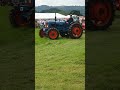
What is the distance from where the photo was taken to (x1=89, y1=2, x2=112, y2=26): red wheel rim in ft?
30.9

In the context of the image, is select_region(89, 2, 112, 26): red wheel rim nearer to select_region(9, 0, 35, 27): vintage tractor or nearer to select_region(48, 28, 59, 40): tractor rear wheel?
select_region(48, 28, 59, 40): tractor rear wheel

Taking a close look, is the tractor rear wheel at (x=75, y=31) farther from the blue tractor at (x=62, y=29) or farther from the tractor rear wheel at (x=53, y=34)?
the tractor rear wheel at (x=53, y=34)

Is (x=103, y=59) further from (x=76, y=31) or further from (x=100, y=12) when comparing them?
(x=76, y=31)

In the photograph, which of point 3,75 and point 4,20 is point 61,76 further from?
point 4,20

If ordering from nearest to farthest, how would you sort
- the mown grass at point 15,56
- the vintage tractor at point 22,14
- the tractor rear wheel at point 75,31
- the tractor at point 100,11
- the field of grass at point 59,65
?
the field of grass at point 59,65
the mown grass at point 15,56
the tractor at point 100,11
the tractor rear wheel at point 75,31
the vintage tractor at point 22,14

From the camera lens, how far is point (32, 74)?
6.36m

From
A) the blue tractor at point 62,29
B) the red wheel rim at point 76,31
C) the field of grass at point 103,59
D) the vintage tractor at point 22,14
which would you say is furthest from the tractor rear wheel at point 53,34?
the vintage tractor at point 22,14

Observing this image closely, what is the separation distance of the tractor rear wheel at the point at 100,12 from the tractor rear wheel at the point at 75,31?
52.8 inches

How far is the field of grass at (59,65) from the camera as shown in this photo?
221 inches

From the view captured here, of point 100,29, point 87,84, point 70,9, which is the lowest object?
point 87,84

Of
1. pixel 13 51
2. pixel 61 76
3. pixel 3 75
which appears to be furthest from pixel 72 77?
pixel 13 51

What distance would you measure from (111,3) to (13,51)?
10.8 ft

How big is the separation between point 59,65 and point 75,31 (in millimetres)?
4235

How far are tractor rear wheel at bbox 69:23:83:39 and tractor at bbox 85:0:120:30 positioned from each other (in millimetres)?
1335
